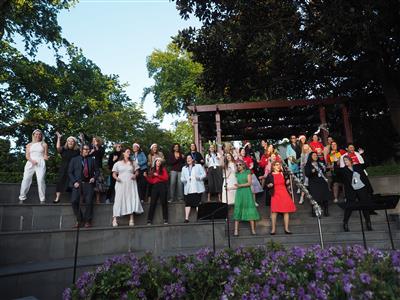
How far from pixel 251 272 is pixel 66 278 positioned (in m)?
4.35

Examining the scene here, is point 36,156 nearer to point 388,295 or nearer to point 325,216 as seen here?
point 325,216

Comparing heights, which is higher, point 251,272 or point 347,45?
point 347,45

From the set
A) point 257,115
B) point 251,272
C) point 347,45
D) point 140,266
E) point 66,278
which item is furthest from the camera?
point 257,115

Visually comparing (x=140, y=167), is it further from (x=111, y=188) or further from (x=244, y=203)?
(x=244, y=203)

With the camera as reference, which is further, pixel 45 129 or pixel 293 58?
pixel 45 129

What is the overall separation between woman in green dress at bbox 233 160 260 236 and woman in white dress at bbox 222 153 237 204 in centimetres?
43

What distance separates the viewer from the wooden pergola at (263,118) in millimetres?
15961

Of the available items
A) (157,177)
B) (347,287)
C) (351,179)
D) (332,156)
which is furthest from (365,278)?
(332,156)

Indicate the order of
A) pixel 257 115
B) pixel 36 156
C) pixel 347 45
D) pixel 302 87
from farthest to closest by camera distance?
pixel 257 115
pixel 302 87
pixel 347 45
pixel 36 156

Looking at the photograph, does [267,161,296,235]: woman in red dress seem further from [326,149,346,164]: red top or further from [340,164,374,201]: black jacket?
[326,149,346,164]: red top

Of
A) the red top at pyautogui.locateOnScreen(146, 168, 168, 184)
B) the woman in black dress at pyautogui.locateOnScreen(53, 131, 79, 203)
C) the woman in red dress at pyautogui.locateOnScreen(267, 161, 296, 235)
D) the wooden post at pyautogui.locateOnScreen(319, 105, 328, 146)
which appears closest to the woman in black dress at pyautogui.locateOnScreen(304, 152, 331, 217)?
the woman in red dress at pyautogui.locateOnScreen(267, 161, 296, 235)

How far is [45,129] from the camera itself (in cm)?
2164

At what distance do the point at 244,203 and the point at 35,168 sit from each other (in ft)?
18.1

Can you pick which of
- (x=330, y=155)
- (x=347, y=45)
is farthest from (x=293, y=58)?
(x=330, y=155)
